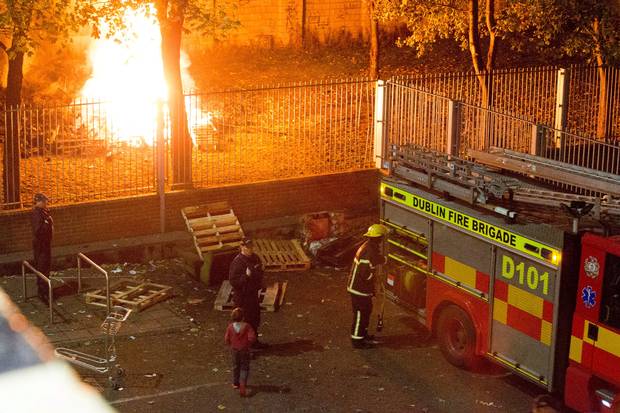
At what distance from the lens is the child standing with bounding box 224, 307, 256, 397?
1115 cm

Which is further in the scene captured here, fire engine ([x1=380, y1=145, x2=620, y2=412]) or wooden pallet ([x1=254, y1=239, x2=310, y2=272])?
wooden pallet ([x1=254, y1=239, x2=310, y2=272])

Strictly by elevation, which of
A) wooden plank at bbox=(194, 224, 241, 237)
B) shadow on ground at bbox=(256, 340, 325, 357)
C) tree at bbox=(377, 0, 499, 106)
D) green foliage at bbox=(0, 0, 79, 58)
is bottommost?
shadow on ground at bbox=(256, 340, 325, 357)

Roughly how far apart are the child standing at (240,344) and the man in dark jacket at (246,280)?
1143 mm

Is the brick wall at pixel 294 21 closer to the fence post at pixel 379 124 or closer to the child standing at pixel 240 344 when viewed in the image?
the fence post at pixel 379 124

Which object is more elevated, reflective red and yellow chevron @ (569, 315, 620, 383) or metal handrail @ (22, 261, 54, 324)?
reflective red and yellow chevron @ (569, 315, 620, 383)

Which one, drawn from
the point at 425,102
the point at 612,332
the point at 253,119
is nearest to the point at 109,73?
the point at 253,119

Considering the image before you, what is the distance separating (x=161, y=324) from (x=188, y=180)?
4.05 m

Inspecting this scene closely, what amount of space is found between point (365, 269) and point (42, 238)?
185 inches

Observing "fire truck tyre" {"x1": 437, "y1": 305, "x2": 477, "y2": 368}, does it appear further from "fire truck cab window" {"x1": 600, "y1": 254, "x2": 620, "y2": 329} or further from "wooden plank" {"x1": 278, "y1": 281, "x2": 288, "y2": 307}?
"wooden plank" {"x1": 278, "y1": 281, "x2": 288, "y2": 307}

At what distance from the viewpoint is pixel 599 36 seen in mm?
22219

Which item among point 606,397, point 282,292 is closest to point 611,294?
point 606,397

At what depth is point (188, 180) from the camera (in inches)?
677

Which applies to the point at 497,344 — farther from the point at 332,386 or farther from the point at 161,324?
the point at 161,324

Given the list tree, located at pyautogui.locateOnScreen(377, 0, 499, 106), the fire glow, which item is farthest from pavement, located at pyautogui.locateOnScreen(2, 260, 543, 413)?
tree, located at pyautogui.locateOnScreen(377, 0, 499, 106)
